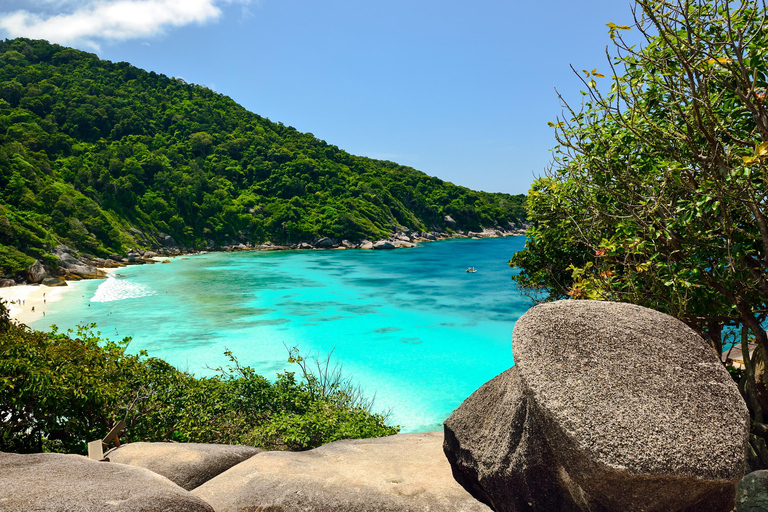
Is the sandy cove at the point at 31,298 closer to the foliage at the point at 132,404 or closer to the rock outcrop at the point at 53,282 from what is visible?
the rock outcrop at the point at 53,282

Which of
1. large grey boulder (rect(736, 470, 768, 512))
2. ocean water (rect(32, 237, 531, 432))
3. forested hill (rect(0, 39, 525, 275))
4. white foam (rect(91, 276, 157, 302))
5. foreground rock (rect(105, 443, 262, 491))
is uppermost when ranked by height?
forested hill (rect(0, 39, 525, 275))

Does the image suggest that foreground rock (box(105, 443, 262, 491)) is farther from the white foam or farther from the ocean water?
the white foam

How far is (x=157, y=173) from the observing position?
265 feet

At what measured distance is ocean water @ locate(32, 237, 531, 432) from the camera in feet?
69.8

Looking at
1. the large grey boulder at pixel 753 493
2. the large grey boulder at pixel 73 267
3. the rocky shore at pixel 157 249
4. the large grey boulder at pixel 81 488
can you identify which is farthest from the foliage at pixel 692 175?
the large grey boulder at pixel 73 267

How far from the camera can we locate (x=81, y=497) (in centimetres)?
321

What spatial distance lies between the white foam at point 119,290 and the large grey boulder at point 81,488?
35141 millimetres

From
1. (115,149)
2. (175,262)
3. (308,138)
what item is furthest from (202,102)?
(175,262)

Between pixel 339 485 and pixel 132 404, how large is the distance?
15.5 ft

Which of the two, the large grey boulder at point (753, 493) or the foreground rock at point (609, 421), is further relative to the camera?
the large grey boulder at point (753, 493)

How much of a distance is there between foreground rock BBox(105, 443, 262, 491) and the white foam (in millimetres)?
33332

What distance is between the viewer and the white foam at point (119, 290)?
115 ft

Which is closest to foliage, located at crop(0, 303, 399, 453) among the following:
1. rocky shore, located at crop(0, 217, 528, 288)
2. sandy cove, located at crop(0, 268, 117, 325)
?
Answer: sandy cove, located at crop(0, 268, 117, 325)

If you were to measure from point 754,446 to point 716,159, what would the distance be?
3.82m
